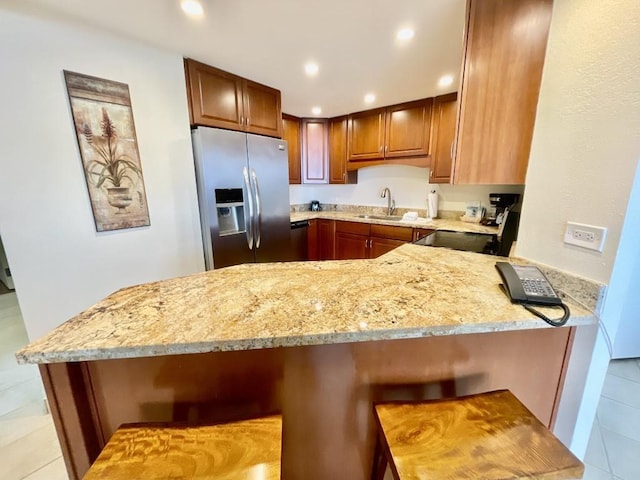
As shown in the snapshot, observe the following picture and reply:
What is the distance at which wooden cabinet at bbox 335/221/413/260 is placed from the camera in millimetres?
2955

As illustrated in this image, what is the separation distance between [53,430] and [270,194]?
7.31ft

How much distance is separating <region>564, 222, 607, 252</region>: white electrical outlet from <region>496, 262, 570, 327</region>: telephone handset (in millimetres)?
156

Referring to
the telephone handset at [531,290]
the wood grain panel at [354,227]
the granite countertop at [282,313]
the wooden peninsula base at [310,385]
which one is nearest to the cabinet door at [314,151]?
the wood grain panel at [354,227]

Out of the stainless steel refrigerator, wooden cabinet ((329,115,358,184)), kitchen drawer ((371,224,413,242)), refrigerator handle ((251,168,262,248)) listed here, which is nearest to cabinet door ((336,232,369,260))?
kitchen drawer ((371,224,413,242))

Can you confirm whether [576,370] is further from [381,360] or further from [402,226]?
[402,226]

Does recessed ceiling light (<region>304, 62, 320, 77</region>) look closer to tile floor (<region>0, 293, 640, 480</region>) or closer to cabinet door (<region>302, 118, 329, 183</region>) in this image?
cabinet door (<region>302, 118, 329, 183</region>)

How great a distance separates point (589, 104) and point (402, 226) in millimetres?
2031

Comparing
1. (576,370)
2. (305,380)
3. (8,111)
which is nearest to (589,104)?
(576,370)

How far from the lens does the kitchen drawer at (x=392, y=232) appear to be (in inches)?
113

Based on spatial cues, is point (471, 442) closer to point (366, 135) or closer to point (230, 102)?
point (230, 102)

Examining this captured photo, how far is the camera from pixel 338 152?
12.2 ft

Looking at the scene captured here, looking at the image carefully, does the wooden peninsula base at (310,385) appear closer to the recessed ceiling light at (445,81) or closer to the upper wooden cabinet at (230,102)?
the upper wooden cabinet at (230,102)

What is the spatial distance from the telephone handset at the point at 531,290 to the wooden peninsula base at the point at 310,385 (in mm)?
141

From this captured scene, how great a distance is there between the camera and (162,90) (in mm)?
1909
